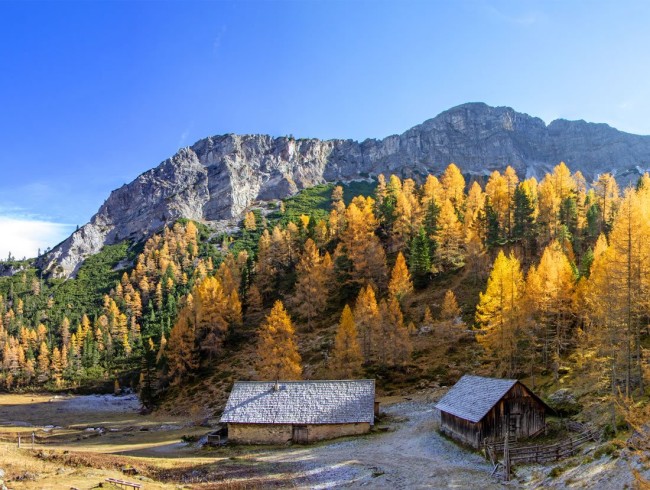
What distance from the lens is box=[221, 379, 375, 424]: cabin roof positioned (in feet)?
140

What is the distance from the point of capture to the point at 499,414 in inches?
1326

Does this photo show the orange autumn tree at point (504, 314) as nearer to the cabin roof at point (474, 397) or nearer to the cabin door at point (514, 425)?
the cabin roof at point (474, 397)

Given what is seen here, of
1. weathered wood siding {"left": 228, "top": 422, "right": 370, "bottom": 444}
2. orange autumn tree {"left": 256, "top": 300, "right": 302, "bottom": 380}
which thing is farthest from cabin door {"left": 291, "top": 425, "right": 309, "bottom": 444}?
orange autumn tree {"left": 256, "top": 300, "right": 302, "bottom": 380}

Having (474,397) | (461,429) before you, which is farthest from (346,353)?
(461,429)

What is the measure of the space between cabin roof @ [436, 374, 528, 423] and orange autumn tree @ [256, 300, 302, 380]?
923 inches

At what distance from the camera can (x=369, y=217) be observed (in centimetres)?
9506

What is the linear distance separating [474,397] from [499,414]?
346 cm

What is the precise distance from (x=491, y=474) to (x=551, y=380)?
81.8 feet

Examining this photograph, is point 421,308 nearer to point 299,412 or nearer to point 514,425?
point 299,412

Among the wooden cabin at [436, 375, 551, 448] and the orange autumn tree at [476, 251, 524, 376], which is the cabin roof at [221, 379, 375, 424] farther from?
the orange autumn tree at [476, 251, 524, 376]

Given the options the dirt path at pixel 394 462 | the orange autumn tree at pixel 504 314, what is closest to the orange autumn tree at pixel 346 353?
the orange autumn tree at pixel 504 314

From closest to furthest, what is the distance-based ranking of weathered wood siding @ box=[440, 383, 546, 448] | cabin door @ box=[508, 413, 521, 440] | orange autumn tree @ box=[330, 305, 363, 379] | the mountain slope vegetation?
1. weathered wood siding @ box=[440, 383, 546, 448]
2. cabin door @ box=[508, 413, 521, 440]
3. the mountain slope vegetation
4. orange autumn tree @ box=[330, 305, 363, 379]

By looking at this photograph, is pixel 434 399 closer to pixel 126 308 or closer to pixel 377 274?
pixel 377 274

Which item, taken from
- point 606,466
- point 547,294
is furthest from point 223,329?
point 606,466
